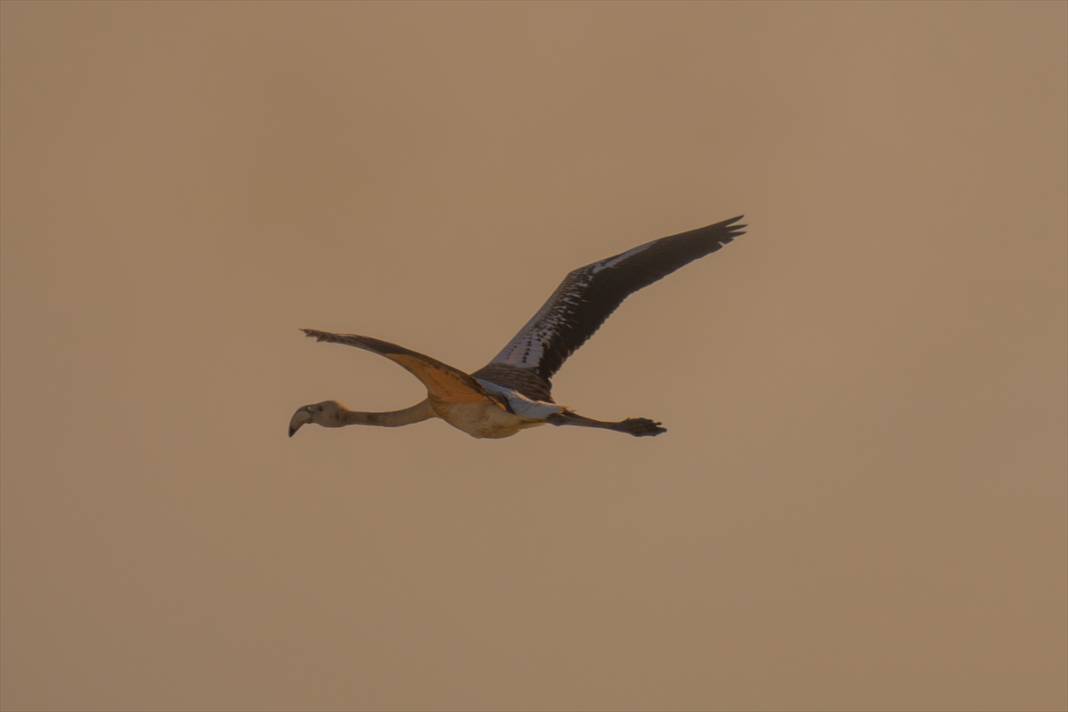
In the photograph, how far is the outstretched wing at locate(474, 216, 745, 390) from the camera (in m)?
27.7

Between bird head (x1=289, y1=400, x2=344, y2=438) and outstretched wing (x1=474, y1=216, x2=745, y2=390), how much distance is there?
2.17 m

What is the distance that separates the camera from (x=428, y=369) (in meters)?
24.6

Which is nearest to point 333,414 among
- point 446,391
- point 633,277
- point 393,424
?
point 393,424

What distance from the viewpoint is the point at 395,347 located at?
21938 mm

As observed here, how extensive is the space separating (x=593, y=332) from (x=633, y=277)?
0.91 meters

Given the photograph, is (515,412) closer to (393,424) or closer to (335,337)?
(393,424)

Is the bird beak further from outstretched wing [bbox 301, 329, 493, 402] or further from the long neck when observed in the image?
outstretched wing [bbox 301, 329, 493, 402]

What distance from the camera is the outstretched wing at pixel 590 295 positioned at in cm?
2773

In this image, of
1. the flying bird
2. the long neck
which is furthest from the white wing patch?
the long neck

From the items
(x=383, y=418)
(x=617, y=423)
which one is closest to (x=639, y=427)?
(x=617, y=423)

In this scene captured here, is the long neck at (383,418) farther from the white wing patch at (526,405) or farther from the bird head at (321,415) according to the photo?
the white wing patch at (526,405)

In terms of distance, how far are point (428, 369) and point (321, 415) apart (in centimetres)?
335

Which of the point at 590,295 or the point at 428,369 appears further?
the point at 590,295

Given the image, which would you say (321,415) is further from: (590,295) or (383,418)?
(590,295)
